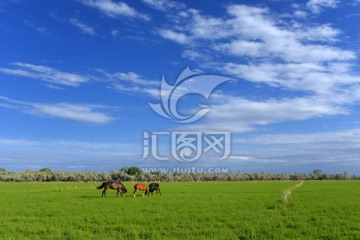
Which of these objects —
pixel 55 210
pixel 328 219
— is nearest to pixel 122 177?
pixel 55 210

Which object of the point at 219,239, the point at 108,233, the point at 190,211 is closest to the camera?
the point at 219,239

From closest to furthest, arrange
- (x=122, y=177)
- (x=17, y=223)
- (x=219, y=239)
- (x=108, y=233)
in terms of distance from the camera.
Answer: (x=219, y=239), (x=108, y=233), (x=17, y=223), (x=122, y=177)

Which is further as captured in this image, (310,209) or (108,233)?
(310,209)

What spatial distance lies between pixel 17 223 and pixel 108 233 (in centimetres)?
469

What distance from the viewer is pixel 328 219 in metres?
15.6

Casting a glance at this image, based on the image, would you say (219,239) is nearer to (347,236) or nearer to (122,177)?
(347,236)

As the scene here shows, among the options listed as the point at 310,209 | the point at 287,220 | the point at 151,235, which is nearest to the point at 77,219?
the point at 151,235

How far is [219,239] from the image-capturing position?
11.6m

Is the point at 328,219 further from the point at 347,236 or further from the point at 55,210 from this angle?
the point at 55,210

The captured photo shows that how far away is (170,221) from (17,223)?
6158 mm

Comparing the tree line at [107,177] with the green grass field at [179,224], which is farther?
the tree line at [107,177]

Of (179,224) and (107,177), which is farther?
(107,177)

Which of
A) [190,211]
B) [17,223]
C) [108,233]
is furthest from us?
[190,211]

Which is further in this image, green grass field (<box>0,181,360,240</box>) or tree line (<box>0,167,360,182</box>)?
tree line (<box>0,167,360,182</box>)
